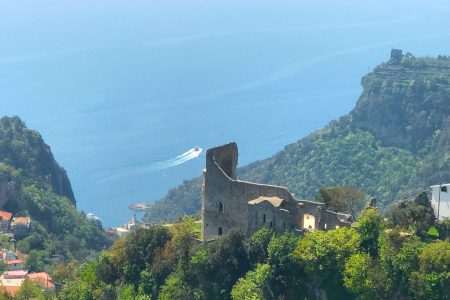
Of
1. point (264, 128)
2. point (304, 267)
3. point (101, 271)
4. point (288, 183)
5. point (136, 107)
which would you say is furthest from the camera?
point (136, 107)

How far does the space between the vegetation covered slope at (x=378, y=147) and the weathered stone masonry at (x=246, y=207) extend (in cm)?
6251

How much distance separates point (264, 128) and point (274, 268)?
142m

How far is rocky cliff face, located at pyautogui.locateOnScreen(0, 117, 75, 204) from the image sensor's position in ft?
330

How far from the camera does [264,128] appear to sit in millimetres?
176125

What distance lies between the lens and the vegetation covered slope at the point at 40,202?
3031 inches

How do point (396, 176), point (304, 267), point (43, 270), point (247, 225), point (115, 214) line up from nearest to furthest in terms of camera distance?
point (304, 267)
point (247, 225)
point (43, 270)
point (396, 176)
point (115, 214)

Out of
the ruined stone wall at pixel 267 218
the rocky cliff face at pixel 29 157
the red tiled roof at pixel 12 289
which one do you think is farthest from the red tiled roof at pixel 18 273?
the rocky cliff face at pixel 29 157

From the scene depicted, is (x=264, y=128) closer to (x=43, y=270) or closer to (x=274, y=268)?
(x=43, y=270)

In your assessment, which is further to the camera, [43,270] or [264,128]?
[264,128]

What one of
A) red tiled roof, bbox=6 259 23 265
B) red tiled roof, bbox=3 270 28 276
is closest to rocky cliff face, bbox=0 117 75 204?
red tiled roof, bbox=6 259 23 265

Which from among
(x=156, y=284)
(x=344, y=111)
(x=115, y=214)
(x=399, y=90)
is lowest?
(x=156, y=284)

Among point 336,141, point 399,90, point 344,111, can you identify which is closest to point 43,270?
point 336,141

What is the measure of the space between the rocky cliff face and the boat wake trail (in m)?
38.1

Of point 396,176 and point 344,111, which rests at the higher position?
point 344,111
